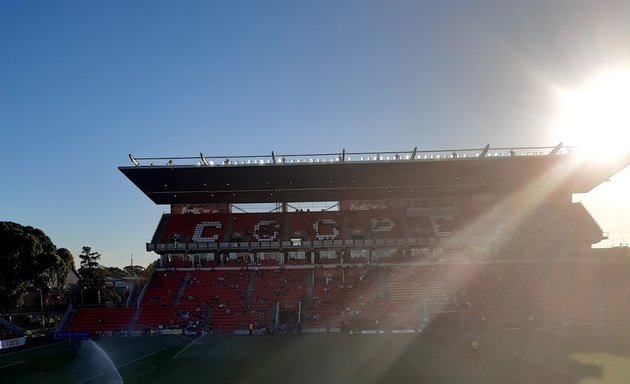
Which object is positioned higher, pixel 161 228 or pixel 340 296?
pixel 161 228

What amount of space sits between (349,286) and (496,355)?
23.5 m

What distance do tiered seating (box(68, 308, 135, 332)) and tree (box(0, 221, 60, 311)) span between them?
5962 mm

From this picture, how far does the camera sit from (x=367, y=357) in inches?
1185

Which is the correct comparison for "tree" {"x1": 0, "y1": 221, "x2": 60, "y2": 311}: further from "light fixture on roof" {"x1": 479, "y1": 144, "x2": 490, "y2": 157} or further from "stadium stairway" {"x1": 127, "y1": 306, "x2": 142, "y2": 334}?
"light fixture on roof" {"x1": 479, "y1": 144, "x2": 490, "y2": 157}

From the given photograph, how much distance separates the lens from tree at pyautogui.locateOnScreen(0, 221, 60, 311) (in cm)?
4631

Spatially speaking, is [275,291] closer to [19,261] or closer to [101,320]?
[101,320]

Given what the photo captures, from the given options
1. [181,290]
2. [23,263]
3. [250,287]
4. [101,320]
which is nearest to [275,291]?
[250,287]

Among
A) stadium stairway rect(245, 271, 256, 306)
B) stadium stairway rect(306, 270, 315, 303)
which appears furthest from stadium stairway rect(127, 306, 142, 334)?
stadium stairway rect(306, 270, 315, 303)

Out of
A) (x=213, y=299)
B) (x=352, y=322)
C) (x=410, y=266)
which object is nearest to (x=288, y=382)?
(x=352, y=322)

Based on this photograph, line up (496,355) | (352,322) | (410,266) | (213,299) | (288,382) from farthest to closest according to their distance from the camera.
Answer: (410,266) → (213,299) → (352,322) → (496,355) → (288,382)

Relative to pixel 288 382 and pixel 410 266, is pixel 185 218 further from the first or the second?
pixel 288 382

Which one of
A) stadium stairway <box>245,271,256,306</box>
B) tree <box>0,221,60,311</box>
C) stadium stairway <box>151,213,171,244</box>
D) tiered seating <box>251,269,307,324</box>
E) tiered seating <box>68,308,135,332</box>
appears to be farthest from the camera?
stadium stairway <box>151,213,171,244</box>

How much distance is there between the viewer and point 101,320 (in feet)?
154

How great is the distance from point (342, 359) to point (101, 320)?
28.9 meters
